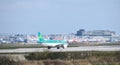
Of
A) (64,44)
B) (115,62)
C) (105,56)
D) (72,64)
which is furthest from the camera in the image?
(64,44)

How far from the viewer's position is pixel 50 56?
59.8 m

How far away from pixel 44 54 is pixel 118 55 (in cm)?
1134

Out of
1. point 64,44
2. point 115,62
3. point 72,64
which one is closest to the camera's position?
point 72,64

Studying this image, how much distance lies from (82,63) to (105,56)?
8222mm

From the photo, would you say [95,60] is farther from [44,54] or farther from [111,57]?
[44,54]

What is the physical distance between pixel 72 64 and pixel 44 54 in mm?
9590

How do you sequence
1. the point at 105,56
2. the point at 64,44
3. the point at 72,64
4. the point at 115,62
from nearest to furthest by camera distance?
the point at 72,64
the point at 115,62
the point at 105,56
the point at 64,44

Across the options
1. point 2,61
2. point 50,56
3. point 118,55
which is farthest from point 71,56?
point 2,61

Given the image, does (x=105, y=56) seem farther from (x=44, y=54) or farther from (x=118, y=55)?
(x=44, y=54)

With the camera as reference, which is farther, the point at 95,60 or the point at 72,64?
the point at 95,60

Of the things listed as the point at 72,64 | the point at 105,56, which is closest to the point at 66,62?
the point at 72,64

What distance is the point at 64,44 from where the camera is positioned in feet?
348

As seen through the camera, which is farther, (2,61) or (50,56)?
(50,56)

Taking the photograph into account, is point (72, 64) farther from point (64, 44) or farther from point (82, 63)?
point (64, 44)
